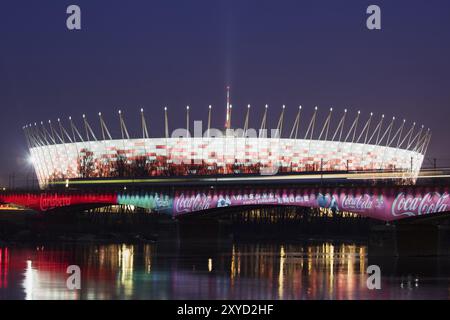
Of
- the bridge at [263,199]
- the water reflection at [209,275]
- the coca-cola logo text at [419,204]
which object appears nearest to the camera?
the water reflection at [209,275]

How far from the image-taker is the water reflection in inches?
2410

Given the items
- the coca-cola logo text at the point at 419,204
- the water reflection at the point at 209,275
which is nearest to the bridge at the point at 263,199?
the coca-cola logo text at the point at 419,204

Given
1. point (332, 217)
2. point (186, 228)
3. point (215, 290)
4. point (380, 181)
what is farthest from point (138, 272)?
point (332, 217)

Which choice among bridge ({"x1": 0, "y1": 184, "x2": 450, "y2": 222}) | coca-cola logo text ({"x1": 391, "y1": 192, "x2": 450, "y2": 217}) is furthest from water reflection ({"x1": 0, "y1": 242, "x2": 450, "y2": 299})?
bridge ({"x1": 0, "y1": 184, "x2": 450, "y2": 222})

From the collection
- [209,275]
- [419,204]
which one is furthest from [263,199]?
[209,275]

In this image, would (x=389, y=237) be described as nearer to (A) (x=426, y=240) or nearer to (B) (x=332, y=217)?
(A) (x=426, y=240)

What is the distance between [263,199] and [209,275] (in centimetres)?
3730

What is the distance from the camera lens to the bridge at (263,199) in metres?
94.0

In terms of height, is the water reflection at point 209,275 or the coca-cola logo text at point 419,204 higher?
the coca-cola logo text at point 419,204

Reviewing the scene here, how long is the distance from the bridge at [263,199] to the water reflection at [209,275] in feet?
16.8

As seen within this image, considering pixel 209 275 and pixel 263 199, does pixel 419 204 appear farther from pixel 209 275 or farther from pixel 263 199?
pixel 209 275

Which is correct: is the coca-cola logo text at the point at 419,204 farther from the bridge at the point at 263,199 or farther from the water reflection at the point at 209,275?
the water reflection at the point at 209,275

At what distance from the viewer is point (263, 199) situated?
112375mm
